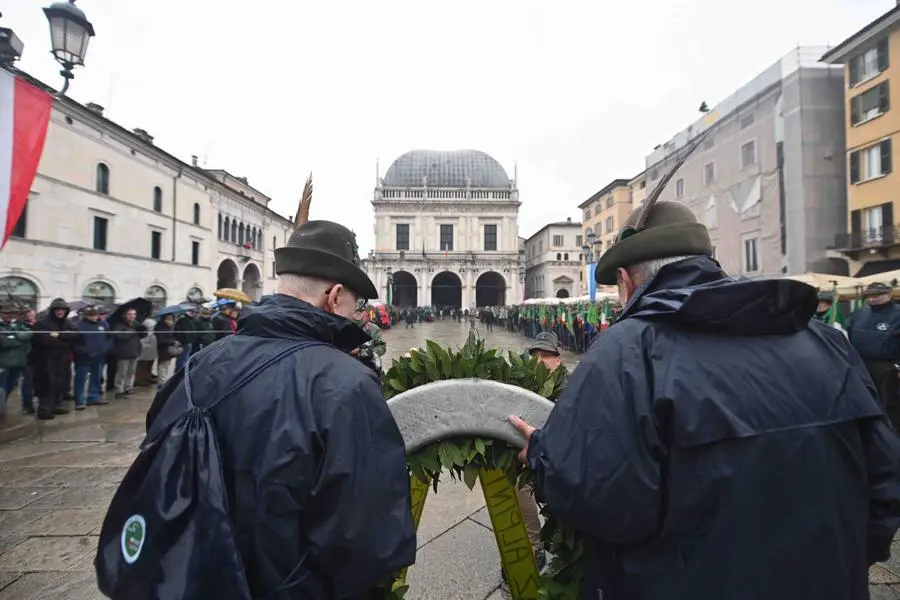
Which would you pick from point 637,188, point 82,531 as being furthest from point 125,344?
point 637,188

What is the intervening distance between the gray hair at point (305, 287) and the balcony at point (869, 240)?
72.7 ft

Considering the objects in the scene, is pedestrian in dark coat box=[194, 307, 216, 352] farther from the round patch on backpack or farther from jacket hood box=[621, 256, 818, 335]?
jacket hood box=[621, 256, 818, 335]

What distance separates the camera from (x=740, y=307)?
1.16 metres

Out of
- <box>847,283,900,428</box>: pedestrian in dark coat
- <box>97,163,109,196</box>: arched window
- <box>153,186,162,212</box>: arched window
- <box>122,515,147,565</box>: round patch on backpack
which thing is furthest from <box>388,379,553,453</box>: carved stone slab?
<box>153,186,162,212</box>: arched window

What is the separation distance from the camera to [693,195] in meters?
23.2

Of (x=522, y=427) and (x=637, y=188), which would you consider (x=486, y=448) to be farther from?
(x=637, y=188)

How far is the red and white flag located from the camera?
14.0 ft

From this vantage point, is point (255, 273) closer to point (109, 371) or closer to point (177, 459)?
point (109, 371)

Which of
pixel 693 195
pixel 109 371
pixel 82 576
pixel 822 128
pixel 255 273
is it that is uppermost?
pixel 822 128

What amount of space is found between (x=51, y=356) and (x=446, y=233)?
4773 cm

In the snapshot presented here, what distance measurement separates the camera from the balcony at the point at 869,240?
16.4 meters

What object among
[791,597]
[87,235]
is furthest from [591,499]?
[87,235]

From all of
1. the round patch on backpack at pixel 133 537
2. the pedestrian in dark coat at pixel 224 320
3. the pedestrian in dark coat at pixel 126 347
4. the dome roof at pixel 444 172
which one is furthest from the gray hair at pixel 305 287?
the dome roof at pixel 444 172

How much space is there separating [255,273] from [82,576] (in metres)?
35.5
